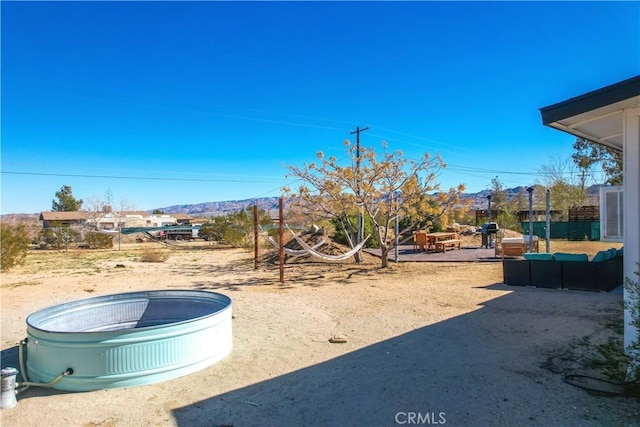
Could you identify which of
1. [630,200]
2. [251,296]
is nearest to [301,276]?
[251,296]

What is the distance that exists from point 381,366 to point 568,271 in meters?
5.20

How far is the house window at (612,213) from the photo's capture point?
11.8 ft

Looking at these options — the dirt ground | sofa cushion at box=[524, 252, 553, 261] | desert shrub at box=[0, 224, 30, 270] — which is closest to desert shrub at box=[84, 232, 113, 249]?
desert shrub at box=[0, 224, 30, 270]

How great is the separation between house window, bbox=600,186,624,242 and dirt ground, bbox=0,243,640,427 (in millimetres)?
1162

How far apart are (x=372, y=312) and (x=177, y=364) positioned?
3062mm

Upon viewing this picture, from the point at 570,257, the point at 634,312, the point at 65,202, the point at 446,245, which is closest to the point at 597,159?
the point at 446,245

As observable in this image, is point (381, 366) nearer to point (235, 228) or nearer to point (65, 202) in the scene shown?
point (235, 228)

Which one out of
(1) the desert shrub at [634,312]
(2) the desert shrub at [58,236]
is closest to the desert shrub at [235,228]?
(2) the desert shrub at [58,236]

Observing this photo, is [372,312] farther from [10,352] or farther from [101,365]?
[10,352]

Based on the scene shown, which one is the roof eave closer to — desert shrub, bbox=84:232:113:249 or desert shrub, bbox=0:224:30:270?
desert shrub, bbox=0:224:30:270

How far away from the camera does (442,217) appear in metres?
10.3

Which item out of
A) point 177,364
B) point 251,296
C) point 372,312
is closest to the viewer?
point 177,364

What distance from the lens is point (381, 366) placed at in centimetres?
371

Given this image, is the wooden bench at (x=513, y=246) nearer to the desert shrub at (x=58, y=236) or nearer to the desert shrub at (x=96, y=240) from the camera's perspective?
the desert shrub at (x=96, y=240)
